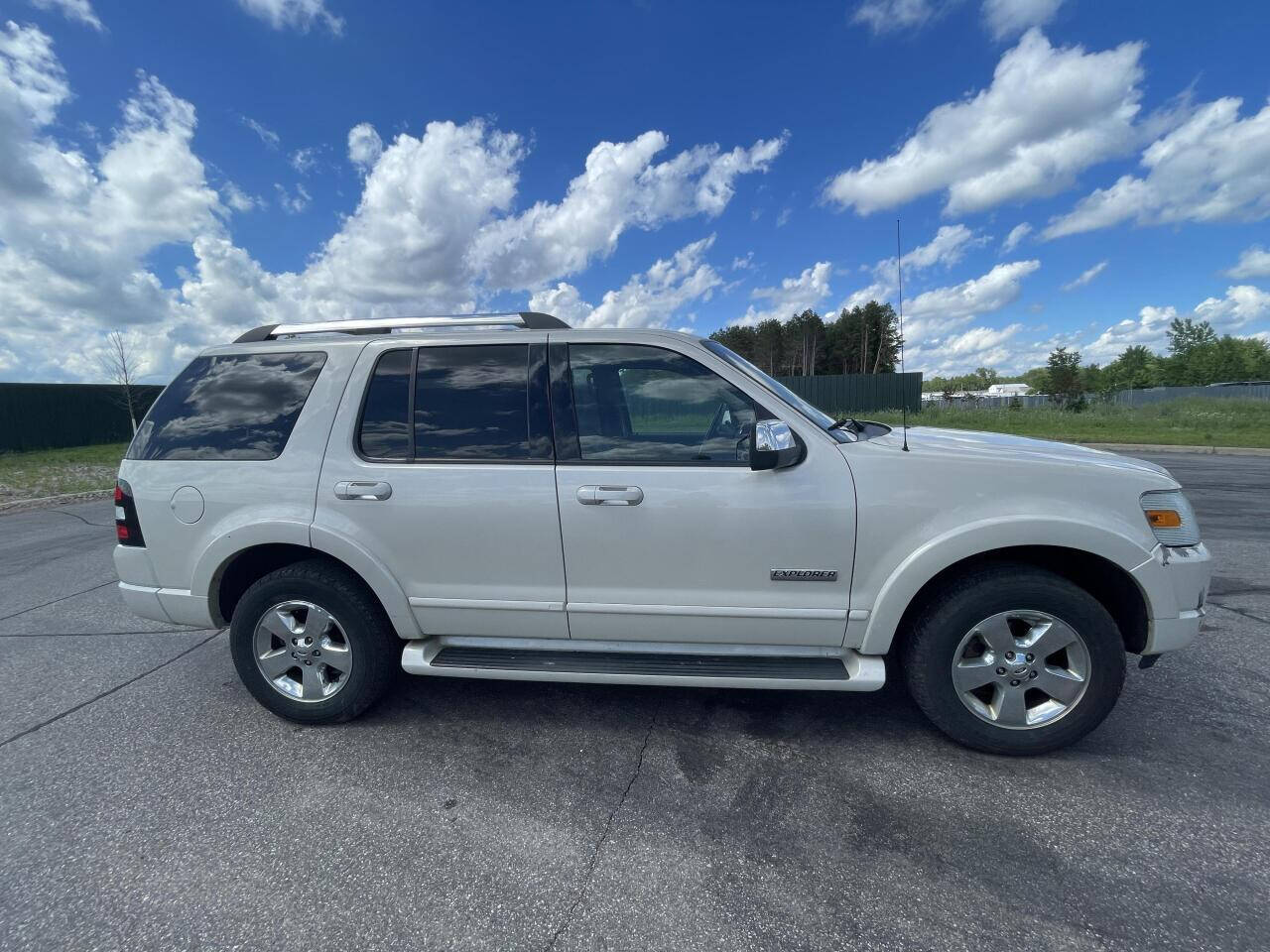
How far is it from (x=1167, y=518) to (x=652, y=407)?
2.27 meters

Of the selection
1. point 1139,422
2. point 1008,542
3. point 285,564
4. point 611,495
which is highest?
point 611,495

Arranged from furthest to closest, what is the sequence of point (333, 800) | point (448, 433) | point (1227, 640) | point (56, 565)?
point (56, 565), point (1227, 640), point (448, 433), point (333, 800)

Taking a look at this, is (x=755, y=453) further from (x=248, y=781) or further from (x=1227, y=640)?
(x=1227, y=640)

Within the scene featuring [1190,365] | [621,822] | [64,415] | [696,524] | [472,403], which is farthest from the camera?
[1190,365]

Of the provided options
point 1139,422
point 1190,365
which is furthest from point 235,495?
point 1190,365

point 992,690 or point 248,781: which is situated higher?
point 992,690

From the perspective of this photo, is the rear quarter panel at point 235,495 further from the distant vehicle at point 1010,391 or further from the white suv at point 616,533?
the distant vehicle at point 1010,391

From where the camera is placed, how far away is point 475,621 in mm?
2900

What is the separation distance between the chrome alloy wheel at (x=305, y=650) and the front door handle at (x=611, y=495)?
4.65 feet

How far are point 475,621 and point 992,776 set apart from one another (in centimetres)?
239

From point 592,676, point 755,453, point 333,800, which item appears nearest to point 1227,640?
point 755,453

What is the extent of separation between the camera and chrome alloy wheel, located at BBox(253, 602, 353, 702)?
2982mm

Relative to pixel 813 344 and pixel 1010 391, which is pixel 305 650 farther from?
pixel 1010 391

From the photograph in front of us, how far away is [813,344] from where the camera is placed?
49656 mm
